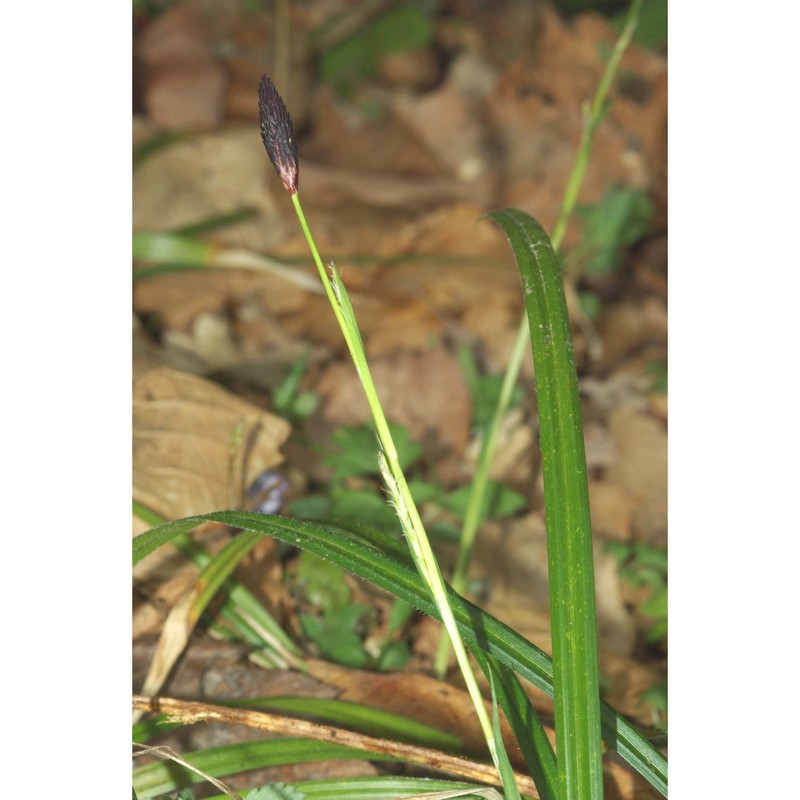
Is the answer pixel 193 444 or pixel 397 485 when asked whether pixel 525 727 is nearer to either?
pixel 397 485

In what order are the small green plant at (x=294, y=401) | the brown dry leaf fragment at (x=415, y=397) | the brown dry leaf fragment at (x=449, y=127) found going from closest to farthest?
1. the small green plant at (x=294, y=401)
2. the brown dry leaf fragment at (x=415, y=397)
3. the brown dry leaf fragment at (x=449, y=127)

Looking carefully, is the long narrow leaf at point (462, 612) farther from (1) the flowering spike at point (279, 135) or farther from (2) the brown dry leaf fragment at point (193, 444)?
(2) the brown dry leaf fragment at point (193, 444)

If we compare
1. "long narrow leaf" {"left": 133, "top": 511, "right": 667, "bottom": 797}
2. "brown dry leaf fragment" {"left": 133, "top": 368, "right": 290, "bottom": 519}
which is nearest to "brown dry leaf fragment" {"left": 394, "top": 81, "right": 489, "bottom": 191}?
"brown dry leaf fragment" {"left": 133, "top": 368, "right": 290, "bottom": 519}

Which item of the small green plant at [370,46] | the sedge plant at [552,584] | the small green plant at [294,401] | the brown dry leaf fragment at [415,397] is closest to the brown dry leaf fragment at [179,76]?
the small green plant at [370,46]

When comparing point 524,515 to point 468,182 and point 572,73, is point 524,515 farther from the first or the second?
point 572,73

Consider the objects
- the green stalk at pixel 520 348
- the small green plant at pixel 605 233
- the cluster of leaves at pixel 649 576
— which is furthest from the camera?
the small green plant at pixel 605 233

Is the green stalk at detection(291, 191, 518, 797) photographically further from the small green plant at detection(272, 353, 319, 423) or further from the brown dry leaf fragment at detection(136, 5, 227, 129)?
the brown dry leaf fragment at detection(136, 5, 227, 129)

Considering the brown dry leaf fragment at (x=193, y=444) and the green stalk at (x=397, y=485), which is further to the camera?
the brown dry leaf fragment at (x=193, y=444)

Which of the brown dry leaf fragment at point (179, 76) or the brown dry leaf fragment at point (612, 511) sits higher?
the brown dry leaf fragment at point (179, 76)

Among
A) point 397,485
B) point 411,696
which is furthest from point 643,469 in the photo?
point 397,485
